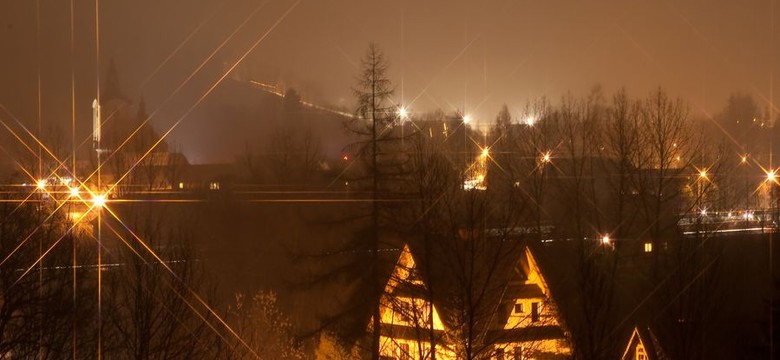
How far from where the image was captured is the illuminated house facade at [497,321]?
1062 centimetres

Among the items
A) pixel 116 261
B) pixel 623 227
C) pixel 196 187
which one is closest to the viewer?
pixel 116 261

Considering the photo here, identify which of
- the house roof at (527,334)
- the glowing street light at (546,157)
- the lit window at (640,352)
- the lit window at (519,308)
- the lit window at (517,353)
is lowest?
the lit window at (640,352)

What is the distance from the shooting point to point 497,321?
12.5m

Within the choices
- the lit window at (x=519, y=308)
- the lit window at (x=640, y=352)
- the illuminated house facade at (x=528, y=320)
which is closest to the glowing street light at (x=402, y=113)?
the illuminated house facade at (x=528, y=320)

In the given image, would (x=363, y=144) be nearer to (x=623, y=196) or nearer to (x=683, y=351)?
(x=683, y=351)

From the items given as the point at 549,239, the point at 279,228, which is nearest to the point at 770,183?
the point at 549,239

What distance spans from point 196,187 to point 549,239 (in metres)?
13.6

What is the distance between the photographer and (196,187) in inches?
1131

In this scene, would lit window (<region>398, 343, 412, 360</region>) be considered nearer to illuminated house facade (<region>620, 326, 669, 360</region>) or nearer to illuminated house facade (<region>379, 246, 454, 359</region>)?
illuminated house facade (<region>379, 246, 454, 359</region>)

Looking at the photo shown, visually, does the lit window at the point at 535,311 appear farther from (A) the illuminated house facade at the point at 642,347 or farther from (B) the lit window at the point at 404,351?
(A) the illuminated house facade at the point at 642,347

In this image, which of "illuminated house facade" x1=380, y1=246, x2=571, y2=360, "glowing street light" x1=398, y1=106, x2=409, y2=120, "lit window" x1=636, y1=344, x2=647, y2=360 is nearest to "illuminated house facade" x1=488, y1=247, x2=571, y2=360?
"illuminated house facade" x1=380, y1=246, x2=571, y2=360

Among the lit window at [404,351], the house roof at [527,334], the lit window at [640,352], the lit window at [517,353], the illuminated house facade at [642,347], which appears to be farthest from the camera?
the lit window at [640,352]

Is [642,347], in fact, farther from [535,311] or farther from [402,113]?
[402,113]

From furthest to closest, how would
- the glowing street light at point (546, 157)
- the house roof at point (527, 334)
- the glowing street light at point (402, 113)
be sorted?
the glowing street light at point (546, 157)
the glowing street light at point (402, 113)
the house roof at point (527, 334)
